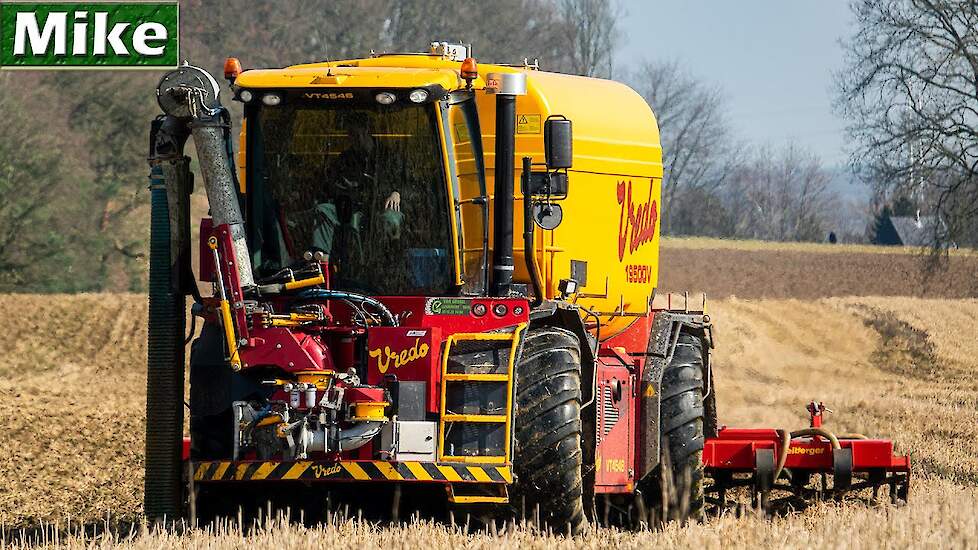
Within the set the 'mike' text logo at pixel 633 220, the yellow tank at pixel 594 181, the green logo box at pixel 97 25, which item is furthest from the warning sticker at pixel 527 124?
the green logo box at pixel 97 25

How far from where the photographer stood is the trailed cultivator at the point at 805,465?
12.8 meters

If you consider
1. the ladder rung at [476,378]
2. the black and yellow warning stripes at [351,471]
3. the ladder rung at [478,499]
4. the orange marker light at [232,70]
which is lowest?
the ladder rung at [478,499]

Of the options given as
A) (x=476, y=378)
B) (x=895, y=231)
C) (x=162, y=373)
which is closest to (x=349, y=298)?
(x=476, y=378)

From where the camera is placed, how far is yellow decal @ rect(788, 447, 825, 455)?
1296 centimetres

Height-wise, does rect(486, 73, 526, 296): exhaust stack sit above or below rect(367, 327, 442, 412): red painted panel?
above

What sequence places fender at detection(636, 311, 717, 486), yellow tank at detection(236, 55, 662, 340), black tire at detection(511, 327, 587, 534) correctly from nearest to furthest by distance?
black tire at detection(511, 327, 587, 534) → yellow tank at detection(236, 55, 662, 340) → fender at detection(636, 311, 717, 486)

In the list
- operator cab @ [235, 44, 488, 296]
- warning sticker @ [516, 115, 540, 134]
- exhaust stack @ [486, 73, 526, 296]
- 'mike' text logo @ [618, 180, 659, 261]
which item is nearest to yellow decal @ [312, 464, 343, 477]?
operator cab @ [235, 44, 488, 296]

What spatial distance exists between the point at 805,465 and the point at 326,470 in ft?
17.5

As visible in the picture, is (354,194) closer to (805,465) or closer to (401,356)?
(401,356)

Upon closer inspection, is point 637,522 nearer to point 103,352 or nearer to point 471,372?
point 471,372

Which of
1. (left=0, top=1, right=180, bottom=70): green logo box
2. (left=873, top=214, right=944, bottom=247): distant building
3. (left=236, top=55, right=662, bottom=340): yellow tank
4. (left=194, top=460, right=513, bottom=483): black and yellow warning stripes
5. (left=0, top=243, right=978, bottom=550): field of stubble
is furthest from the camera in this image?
(left=873, top=214, right=944, bottom=247): distant building

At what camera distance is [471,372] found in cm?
917

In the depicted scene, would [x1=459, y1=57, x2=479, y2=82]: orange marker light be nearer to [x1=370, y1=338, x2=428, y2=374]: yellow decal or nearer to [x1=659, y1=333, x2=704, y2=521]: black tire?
[x1=370, y1=338, x2=428, y2=374]: yellow decal

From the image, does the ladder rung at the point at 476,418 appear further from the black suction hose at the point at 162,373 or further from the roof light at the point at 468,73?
the roof light at the point at 468,73
